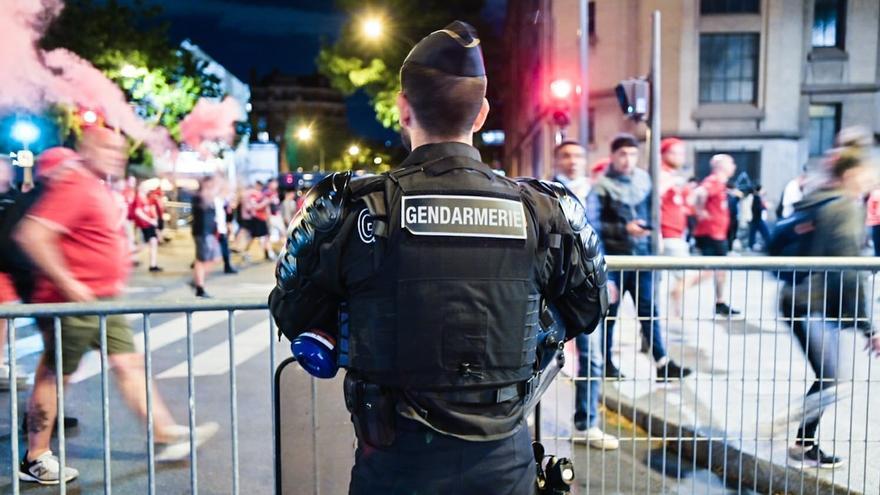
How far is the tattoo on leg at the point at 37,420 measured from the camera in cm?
438

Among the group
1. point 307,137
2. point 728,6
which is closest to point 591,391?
point 728,6

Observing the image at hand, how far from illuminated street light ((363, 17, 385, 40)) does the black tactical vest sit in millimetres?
23090

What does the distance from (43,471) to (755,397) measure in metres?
3.83

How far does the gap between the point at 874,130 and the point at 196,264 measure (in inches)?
856

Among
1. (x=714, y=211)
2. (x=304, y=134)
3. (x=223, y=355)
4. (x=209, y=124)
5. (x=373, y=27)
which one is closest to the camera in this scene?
(x=223, y=355)

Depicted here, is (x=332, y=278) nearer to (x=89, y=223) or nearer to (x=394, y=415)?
(x=394, y=415)

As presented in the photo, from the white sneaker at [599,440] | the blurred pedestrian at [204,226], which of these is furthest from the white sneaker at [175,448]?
the blurred pedestrian at [204,226]

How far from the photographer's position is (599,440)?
452 cm

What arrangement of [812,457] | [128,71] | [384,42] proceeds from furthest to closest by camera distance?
1. [128,71]
2. [384,42]
3. [812,457]

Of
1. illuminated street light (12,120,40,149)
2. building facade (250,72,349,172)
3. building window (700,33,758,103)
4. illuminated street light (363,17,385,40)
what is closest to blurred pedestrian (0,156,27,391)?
illuminated street light (12,120,40,149)

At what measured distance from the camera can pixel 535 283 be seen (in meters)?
2.05

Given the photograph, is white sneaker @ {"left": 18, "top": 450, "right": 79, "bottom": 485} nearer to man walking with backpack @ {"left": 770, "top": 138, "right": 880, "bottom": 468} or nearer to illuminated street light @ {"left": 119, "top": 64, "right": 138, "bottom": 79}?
man walking with backpack @ {"left": 770, "top": 138, "right": 880, "bottom": 468}

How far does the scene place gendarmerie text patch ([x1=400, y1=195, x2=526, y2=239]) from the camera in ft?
6.16

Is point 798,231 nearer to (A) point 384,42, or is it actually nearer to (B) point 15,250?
(B) point 15,250
